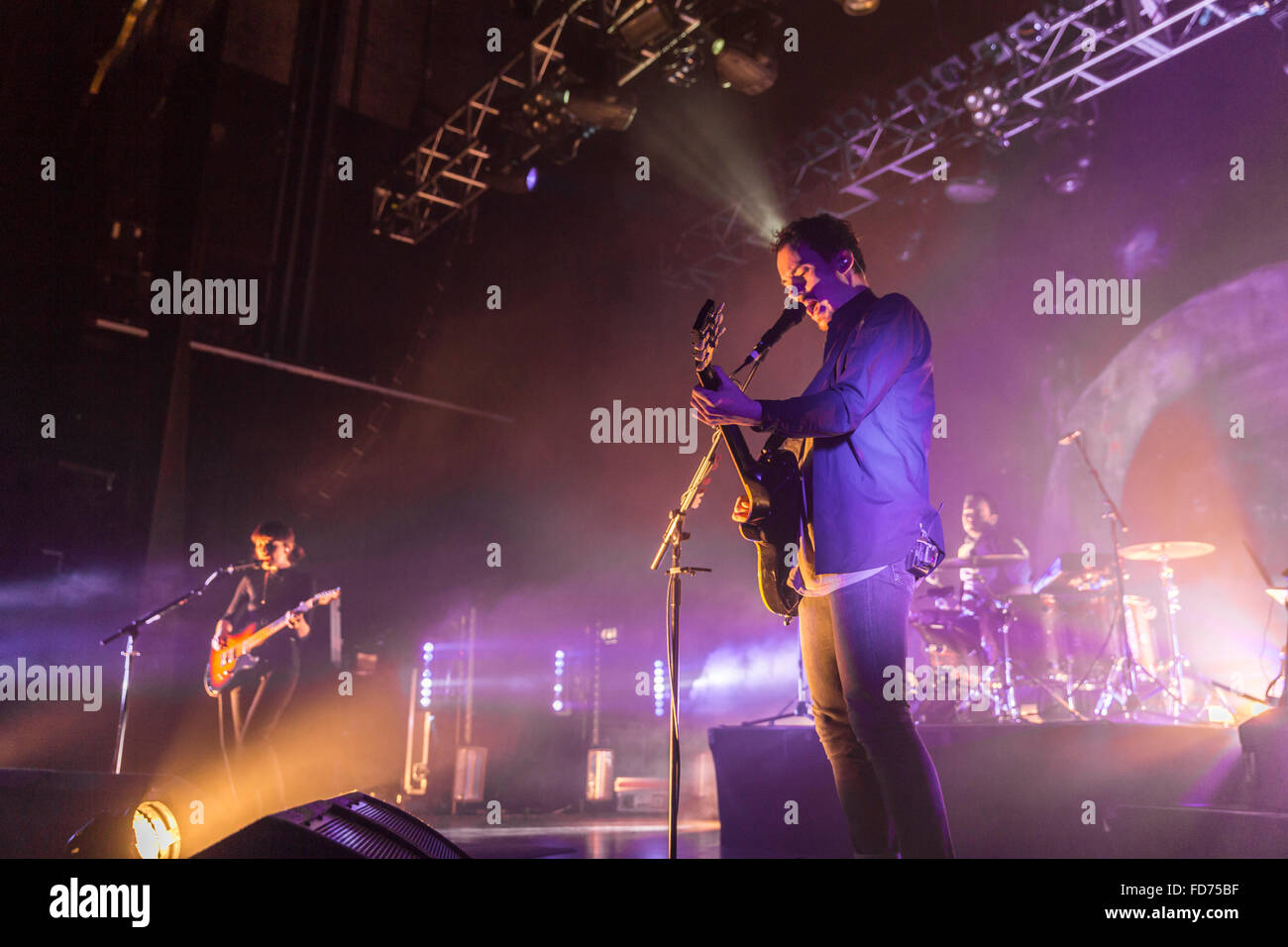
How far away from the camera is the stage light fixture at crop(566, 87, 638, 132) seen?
693 cm

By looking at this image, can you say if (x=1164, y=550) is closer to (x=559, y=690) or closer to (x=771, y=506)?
(x=771, y=506)

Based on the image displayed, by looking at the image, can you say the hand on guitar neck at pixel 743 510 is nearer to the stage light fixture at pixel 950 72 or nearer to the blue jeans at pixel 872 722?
the blue jeans at pixel 872 722

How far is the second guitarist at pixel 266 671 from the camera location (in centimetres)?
564

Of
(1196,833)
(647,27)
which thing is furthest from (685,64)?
(1196,833)

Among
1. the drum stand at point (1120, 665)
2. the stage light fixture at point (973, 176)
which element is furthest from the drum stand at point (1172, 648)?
the stage light fixture at point (973, 176)

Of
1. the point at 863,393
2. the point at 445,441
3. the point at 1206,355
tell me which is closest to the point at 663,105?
the point at 445,441

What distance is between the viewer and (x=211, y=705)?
6.84 metres

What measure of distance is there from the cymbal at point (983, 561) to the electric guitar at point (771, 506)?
444 cm

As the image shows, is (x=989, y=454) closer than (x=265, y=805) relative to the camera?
No

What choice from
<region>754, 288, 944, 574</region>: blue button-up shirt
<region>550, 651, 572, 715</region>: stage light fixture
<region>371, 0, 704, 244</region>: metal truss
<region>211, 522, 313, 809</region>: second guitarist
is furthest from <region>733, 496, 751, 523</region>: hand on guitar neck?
<region>550, 651, 572, 715</region>: stage light fixture

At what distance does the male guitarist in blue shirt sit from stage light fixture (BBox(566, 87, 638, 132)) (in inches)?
208

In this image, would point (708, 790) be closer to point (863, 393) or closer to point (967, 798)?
point (967, 798)

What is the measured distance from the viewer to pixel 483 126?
8.14 meters
